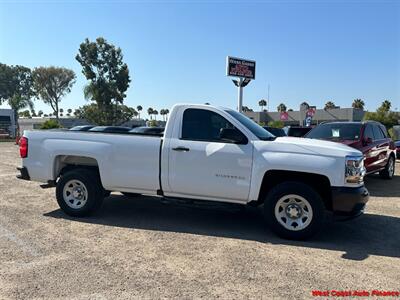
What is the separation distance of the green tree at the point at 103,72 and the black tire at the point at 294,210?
158 feet

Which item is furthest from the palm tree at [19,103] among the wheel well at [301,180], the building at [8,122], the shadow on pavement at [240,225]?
the wheel well at [301,180]

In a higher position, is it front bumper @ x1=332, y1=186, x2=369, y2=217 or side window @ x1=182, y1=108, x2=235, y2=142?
side window @ x1=182, y1=108, x2=235, y2=142

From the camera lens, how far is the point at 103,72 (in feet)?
169

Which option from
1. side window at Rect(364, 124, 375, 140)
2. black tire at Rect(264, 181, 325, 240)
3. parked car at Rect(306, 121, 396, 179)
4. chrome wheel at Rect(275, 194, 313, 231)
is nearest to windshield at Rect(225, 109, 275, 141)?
black tire at Rect(264, 181, 325, 240)

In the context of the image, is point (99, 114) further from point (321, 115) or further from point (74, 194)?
point (74, 194)

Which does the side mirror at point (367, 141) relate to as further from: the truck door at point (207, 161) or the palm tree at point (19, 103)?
the palm tree at point (19, 103)


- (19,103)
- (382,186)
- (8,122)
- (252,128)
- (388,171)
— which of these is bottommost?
(382,186)

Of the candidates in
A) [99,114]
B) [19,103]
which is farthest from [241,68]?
[19,103]

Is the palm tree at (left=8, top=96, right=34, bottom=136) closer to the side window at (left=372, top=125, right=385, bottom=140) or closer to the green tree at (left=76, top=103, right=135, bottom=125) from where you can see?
the green tree at (left=76, top=103, right=135, bottom=125)

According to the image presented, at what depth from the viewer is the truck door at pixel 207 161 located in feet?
19.1

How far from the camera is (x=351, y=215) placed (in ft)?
18.4

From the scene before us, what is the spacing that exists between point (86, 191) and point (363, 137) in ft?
23.0

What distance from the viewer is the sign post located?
2908cm

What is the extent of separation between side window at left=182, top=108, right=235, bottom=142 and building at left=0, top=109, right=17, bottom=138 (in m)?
36.8
